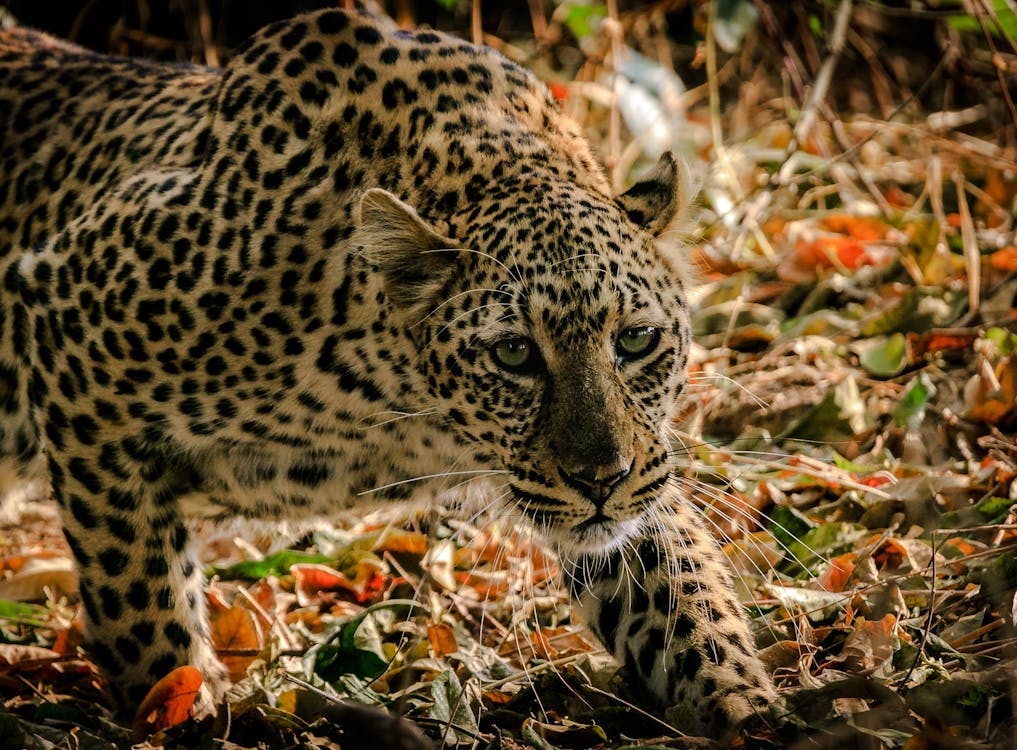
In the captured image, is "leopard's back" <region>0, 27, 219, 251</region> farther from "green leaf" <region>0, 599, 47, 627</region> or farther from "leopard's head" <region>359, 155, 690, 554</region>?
"green leaf" <region>0, 599, 47, 627</region>

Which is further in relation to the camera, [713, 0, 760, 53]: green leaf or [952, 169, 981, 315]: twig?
[713, 0, 760, 53]: green leaf

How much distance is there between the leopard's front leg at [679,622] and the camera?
3.67 meters

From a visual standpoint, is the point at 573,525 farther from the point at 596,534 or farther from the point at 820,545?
the point at 820,545

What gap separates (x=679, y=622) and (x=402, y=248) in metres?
1.49

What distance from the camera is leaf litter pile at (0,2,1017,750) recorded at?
361 cm

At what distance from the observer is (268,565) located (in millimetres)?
5312

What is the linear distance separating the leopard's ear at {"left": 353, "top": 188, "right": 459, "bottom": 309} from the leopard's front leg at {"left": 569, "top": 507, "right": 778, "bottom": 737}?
106cm

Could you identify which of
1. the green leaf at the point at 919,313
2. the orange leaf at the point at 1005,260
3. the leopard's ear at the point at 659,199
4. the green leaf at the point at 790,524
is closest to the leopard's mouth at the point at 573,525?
the leopard's ear at the point at 659,199

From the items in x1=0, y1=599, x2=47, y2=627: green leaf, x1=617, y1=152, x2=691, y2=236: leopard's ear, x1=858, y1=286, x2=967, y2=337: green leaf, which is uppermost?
x1=617, y1=152, x2=691, y2=236: leopard's ear

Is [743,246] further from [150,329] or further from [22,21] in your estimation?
[22,21]

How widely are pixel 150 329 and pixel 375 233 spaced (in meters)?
0.90

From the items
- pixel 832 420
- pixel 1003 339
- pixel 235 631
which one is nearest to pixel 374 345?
pixel 235 631

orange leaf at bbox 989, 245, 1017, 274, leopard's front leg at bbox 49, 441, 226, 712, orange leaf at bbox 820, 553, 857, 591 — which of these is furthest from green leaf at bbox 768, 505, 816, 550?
orange leaf at bbox 989, 245, 1017, 274

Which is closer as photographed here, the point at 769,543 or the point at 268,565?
the point at 769,543
